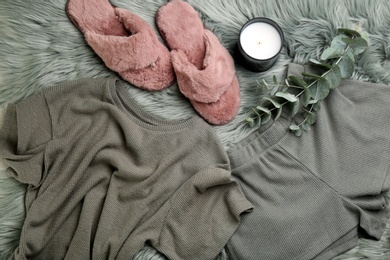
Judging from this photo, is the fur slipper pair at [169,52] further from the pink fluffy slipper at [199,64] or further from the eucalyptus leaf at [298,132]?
the eucalyptus leaf at [298,132]

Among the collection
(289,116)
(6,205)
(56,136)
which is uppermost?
(289,116)

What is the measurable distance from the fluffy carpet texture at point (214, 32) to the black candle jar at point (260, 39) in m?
0.04

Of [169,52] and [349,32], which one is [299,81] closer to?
[349,32]

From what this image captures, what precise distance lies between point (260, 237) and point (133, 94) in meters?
0.35

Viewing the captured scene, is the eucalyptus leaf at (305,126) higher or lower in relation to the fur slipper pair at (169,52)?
lower

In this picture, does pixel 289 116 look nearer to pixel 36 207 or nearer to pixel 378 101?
pixel 378 101

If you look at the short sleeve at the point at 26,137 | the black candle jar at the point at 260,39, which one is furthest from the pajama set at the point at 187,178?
the black candle jar at the point at 260,39

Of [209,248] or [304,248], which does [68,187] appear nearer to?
[209,248]

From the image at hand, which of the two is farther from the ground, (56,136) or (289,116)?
(289,116)

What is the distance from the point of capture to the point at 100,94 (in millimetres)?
787

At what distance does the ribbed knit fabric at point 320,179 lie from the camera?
750 mm

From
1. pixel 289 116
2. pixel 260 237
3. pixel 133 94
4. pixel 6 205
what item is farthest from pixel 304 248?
pixel 6 205

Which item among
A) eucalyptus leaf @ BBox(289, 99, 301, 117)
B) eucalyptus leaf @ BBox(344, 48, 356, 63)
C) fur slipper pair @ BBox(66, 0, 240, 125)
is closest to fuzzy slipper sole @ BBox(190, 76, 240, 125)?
fur slipper pair @ BBox(66, 0, 240, 125)

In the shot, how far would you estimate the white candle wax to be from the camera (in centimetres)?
79
